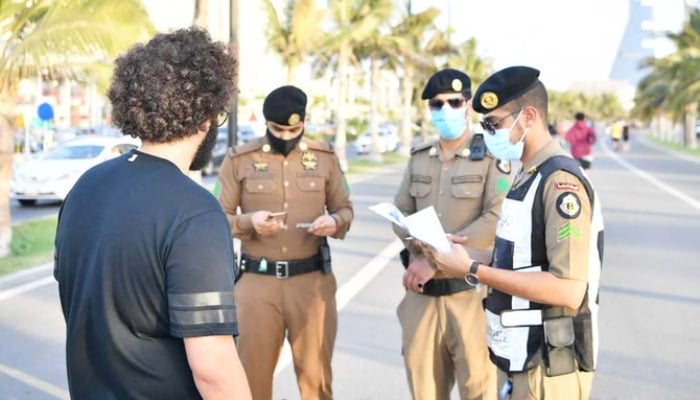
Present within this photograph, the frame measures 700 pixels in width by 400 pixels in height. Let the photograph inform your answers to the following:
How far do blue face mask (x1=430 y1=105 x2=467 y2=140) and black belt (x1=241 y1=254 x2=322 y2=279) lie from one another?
38.4 inches

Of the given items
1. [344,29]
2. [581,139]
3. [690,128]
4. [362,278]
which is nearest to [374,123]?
[344,29]

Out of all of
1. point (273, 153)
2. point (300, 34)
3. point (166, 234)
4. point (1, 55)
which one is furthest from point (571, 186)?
point (300, 34)

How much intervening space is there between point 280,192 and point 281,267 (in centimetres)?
41

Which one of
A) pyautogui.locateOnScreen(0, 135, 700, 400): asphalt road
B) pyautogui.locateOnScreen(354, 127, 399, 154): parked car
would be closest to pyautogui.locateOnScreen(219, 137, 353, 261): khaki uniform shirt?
pyautogui.locateOnScreen(0, 135, 700, 400): asphalt road

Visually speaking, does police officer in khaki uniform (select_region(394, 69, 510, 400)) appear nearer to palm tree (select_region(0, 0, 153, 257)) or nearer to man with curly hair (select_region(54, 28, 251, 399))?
man with curly hair (select_region(54, 28, 251, 399))

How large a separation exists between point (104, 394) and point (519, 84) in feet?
6.22

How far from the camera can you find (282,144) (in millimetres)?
4941

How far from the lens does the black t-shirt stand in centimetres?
227

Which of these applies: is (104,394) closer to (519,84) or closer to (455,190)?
(519,84)

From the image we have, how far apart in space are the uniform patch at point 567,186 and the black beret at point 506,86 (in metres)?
0.44

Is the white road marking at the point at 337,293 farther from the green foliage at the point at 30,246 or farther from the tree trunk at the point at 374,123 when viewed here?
the tree trunk at the point at 374,123

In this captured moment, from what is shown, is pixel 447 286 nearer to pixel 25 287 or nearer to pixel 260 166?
pixel 260 166

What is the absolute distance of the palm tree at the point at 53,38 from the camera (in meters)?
11.6

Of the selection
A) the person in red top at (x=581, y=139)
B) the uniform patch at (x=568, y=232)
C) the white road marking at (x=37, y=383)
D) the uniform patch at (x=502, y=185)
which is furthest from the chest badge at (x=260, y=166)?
the person in red top at (x=581, y=139)
